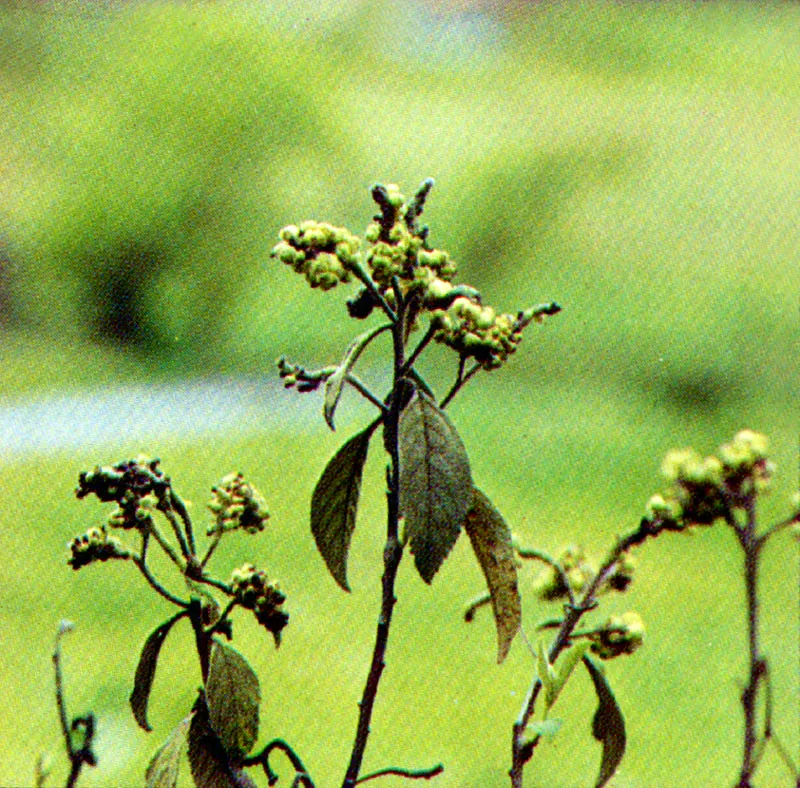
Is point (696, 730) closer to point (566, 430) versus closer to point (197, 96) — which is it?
point (566, 430)

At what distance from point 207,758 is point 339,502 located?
0.12 meters

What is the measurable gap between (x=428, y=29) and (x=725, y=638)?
0.47 metres

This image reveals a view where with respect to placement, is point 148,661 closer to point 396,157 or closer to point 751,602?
point 751,602

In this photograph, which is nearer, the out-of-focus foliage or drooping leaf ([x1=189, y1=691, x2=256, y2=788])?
drooping leaf ([x1=189, y1=691, x2=256, y2=788])

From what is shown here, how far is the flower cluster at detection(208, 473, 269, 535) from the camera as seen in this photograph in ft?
1.34

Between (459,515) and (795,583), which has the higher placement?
(795,583)

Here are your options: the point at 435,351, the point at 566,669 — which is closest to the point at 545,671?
the point at 566,669

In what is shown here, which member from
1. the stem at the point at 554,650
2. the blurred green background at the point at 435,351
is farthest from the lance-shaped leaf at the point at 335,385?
the blurred green background at the point at 435,351

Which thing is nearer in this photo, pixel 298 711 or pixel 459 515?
pixel 459 515

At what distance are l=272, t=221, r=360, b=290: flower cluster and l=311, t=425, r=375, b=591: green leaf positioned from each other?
0.24 feet

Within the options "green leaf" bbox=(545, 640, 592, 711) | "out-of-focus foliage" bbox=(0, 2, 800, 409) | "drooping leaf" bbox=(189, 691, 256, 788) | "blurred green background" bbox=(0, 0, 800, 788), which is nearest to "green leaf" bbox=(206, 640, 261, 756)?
"drooping leaf" bbox=(189, 691, 256, 788)

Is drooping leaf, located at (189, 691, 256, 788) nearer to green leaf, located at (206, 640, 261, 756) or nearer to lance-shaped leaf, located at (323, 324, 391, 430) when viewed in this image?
green leaf, located at (206, 640, 261, 756)

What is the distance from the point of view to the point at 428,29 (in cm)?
75

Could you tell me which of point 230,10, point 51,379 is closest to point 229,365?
point 51,379
